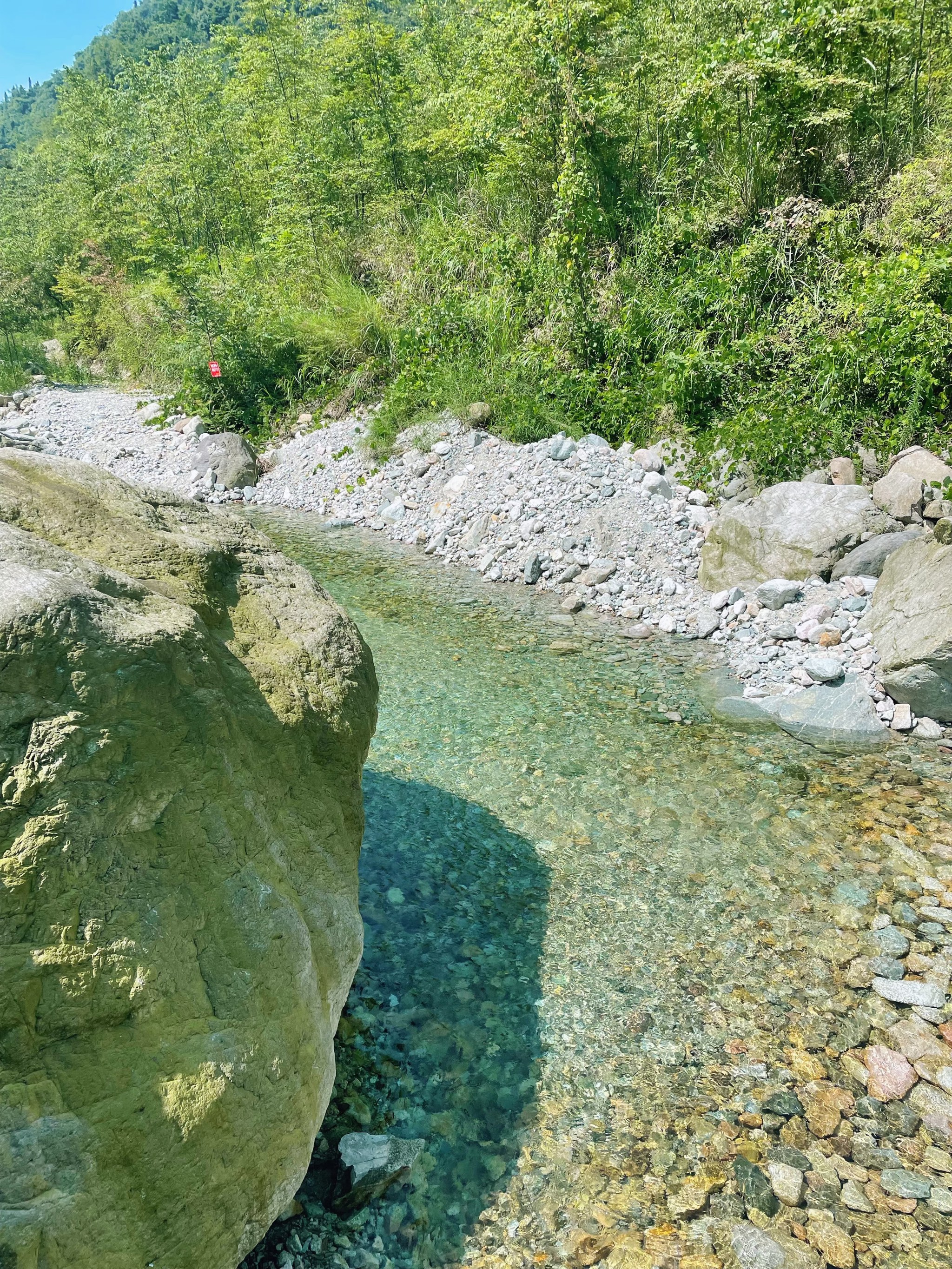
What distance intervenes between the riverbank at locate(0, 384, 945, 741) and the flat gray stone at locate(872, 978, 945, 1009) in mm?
2417

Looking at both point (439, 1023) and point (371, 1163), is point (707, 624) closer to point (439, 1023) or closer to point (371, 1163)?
point (439, 1023)

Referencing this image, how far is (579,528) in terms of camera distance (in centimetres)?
909

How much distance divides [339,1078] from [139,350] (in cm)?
2456

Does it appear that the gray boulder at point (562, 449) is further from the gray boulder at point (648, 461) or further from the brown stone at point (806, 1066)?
the brown stone at point (806, 1066)

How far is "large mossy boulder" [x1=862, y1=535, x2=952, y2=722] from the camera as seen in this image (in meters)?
5.66

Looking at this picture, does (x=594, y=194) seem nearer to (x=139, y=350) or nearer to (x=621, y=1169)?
(x=621, y=1169)

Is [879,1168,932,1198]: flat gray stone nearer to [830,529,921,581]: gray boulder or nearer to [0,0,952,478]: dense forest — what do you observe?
[830,529,921,581]: gray boulder

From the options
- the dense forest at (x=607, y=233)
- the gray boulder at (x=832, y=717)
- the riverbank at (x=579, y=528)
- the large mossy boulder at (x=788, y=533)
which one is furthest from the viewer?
the dense forest at (x=607, y=233)

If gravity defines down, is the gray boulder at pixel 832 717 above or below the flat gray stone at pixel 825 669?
below

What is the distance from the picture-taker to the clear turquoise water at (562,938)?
8.96 ft

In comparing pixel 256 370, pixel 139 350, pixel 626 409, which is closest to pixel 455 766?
pixel 626 409

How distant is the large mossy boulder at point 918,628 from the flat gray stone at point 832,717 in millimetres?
251

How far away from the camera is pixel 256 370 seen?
15328 millimetres

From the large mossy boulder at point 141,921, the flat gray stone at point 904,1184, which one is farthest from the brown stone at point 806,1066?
the large mossy boulder at point 141,921
